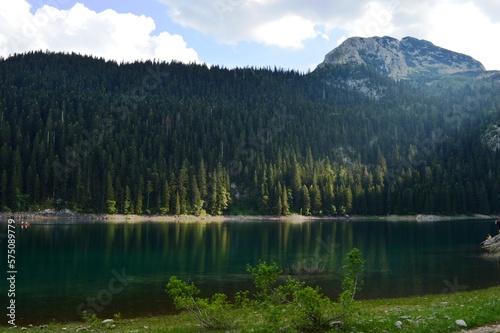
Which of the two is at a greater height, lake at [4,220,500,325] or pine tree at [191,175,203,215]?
pine tree at [191,175,203,215]

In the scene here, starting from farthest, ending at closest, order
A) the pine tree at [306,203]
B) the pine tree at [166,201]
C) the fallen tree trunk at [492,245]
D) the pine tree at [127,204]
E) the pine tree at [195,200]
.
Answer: the pine tree at [306,203] < the pine tree at [195,200] < the pine tree at [166,201] < the pine tree at [127,204] < the fallen tree trunk at [492,245]

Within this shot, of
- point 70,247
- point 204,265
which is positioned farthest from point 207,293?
point 70,247

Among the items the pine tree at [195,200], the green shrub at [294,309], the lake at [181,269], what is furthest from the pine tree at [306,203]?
the green shrub at [294,309]

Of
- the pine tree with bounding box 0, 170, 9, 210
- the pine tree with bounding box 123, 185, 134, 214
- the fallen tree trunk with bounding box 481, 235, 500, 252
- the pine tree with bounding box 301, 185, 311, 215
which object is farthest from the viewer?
the pine tree with bounding box 301, 185, 311, 215

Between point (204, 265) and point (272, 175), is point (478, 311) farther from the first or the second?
point (272, 175)

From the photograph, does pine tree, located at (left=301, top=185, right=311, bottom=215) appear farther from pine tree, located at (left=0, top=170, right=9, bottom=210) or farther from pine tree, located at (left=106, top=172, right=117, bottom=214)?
pine tree, located at (left=0, top=170, right=9, bottom=210)

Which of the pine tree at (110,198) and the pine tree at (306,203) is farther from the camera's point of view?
the pine tree at (306,203)

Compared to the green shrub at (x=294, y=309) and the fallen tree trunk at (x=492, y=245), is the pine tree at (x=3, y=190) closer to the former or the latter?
the fallen tree trunk at (x=492, y=245)

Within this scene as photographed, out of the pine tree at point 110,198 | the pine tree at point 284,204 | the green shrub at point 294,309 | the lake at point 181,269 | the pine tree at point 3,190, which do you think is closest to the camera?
the green shrub at point 294,309

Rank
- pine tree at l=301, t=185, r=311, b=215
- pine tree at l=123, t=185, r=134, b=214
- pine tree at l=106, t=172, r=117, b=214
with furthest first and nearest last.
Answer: pine tree at l=301, t=185, r=311, b=215, pine tree at l=123, t=185, r=134, b=214, pine tree at l=106, t=172, r=117, b=214

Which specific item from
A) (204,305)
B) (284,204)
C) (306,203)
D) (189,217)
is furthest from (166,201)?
(204,305)

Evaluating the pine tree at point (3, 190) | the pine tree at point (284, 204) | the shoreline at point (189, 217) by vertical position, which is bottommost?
the shoreline at point (189, 217)

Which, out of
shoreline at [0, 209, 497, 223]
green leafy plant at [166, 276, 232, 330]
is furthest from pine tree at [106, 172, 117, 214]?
green leafy plant at [166, 276, 232, 330]

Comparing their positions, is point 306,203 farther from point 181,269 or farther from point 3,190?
point 181,269
